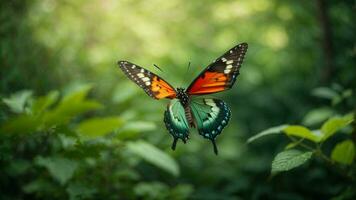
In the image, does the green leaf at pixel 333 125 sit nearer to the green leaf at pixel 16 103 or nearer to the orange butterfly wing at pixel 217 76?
the orange butterfly wing at pixel 217 76

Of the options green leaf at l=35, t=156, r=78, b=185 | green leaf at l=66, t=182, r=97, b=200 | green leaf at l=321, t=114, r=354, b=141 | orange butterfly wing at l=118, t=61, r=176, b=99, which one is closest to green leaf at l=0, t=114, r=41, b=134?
green leaf at l=35, t=156, r=78, b=185

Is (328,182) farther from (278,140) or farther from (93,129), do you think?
(93,129)

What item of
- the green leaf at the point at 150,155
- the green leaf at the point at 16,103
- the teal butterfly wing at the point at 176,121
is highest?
the green leaf at the point at 16,103

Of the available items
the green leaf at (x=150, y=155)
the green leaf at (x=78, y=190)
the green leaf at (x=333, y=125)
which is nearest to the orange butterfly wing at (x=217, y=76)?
the green leaf at (x=333, y=125)

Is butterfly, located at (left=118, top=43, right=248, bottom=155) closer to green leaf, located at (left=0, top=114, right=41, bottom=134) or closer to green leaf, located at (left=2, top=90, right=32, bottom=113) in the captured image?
green leaf, located at (left=0, top=114, right=41, bottom=134)

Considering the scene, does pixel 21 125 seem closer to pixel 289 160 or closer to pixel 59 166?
pixel 59 166

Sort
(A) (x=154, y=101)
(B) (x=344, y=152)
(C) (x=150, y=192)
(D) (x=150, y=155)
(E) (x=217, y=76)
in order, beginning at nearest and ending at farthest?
1. (E) (x=217, y=76)
2. (B) (x=344, y=152)
3. (D) (x=150, y=155)
4. (C) (x=150, y=192)
5. (A) (x=154, y=101)

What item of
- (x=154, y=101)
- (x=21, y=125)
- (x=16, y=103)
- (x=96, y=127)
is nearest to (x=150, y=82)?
(x=96, y=127)
